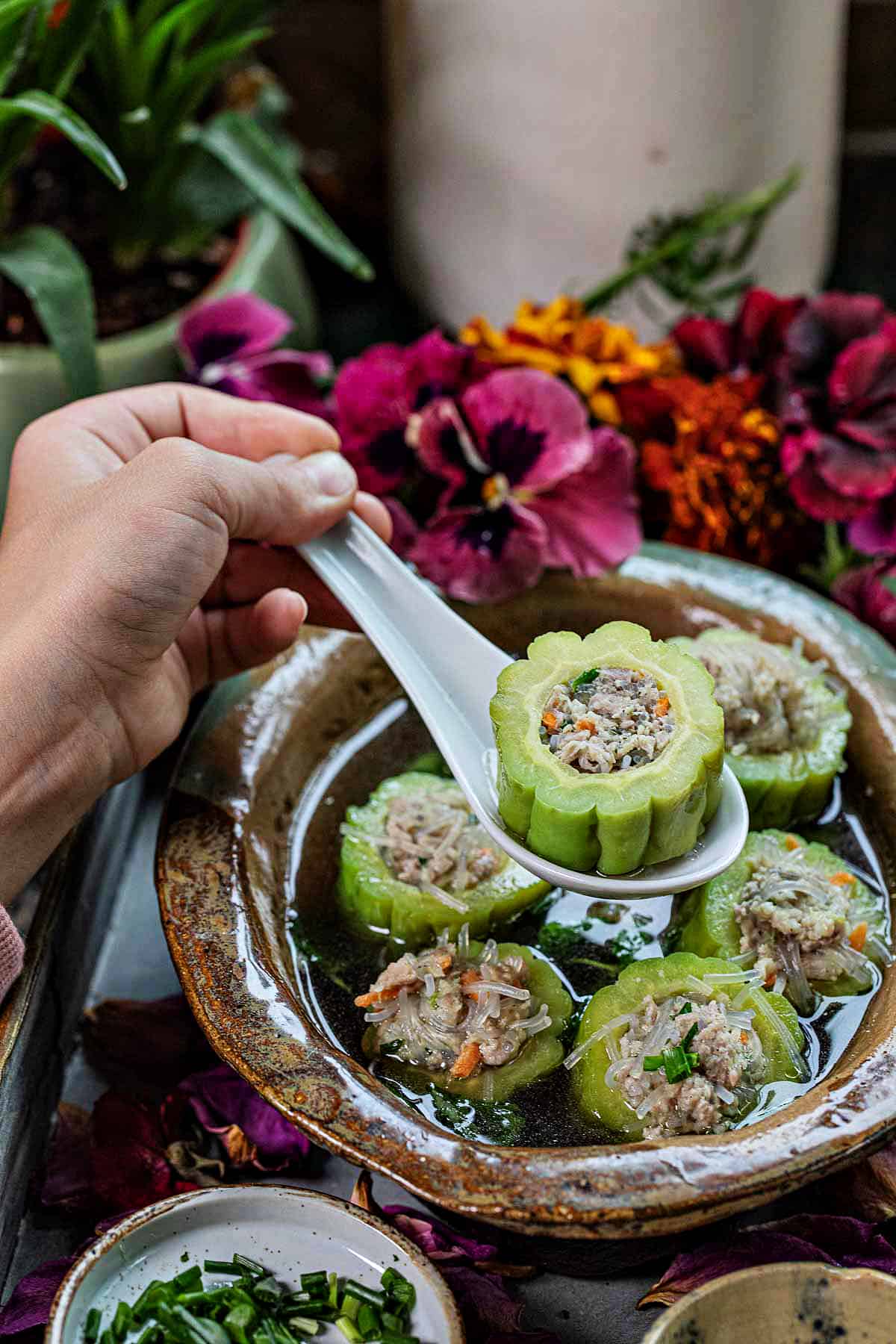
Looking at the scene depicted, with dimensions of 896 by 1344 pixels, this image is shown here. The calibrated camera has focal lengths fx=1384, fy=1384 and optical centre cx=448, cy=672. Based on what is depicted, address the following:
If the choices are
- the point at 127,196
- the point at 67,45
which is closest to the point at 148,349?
the point at 127,196

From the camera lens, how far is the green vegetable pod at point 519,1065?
115 centimetres

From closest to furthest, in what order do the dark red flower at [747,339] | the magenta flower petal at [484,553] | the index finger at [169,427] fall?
the index finger at [169,427]
the magenta flower petal at [484,553]
the dark red flower at [747,339]

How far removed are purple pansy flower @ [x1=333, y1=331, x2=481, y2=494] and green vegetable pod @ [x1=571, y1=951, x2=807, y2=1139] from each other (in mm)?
720

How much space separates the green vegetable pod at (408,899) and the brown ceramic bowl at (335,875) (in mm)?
46

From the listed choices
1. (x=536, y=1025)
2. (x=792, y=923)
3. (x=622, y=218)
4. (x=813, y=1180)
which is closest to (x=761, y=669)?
(x=792, y=923)

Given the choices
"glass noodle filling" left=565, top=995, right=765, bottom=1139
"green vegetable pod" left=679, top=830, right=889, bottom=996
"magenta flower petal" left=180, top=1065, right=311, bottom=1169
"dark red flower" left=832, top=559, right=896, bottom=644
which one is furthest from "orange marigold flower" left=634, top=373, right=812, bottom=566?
"magenta flower petal" left=180, top=1065, right=311, bottom=1169

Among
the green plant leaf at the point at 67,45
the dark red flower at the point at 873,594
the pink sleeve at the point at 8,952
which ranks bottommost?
the pink sleeve at the point at 8,952

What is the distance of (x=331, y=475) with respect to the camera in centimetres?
139

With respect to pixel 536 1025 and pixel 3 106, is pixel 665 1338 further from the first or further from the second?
pixel 3 106

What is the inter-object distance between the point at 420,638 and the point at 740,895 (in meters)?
0.39

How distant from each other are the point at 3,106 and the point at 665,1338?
1.36 m

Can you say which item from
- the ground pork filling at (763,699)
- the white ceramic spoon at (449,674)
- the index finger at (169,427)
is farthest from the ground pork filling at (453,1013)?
the index finger at (169,427)

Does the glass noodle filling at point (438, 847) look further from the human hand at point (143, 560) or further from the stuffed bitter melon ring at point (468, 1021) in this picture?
the human hand at point (143, 560)

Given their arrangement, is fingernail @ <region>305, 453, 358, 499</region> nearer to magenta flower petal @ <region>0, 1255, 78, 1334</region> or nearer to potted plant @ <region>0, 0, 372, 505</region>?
potted plant @ <region>0, 0, 372, 505</region>
